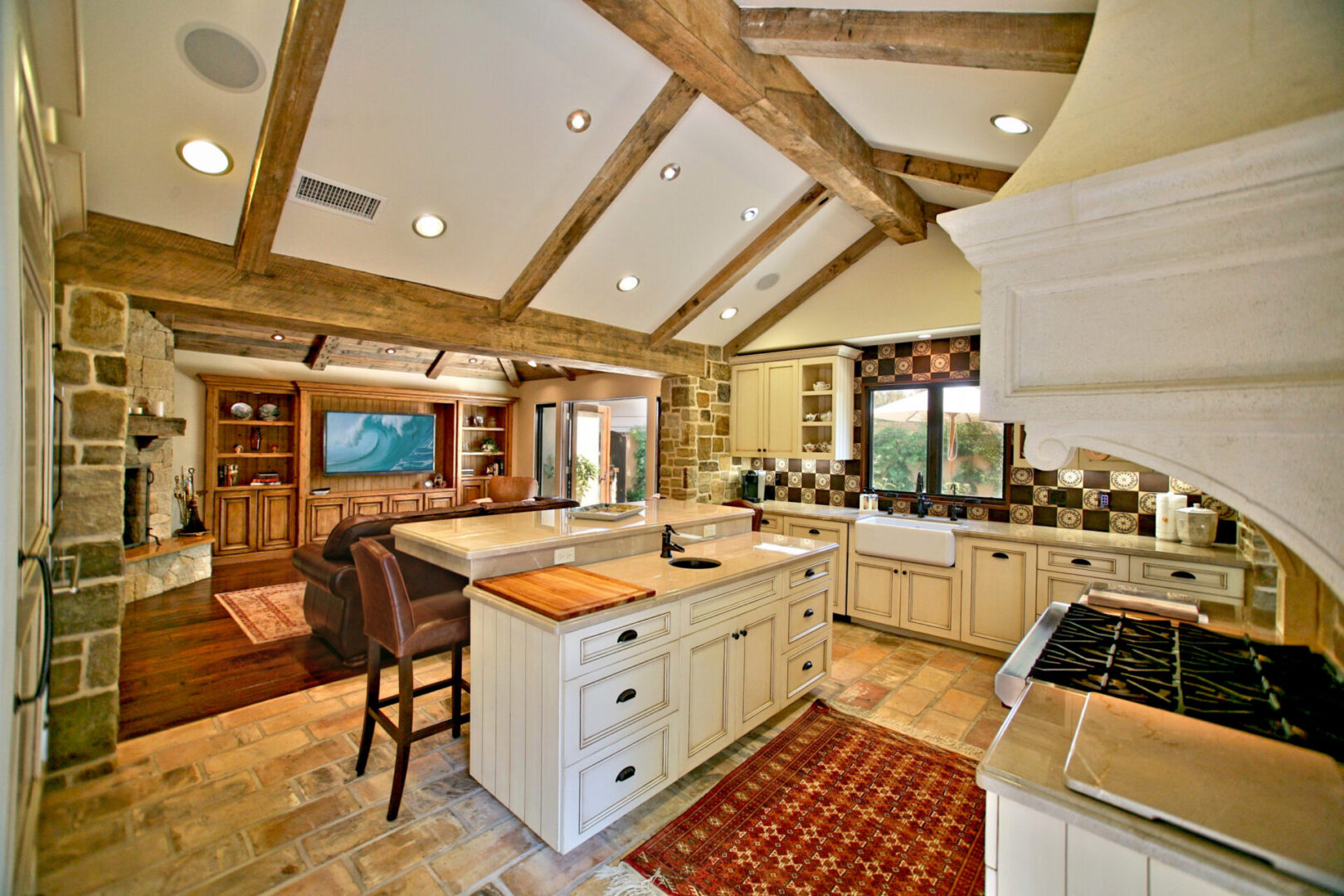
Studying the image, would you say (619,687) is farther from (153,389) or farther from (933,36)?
(153,389)

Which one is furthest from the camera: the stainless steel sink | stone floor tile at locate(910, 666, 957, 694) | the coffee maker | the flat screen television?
the flat screen television

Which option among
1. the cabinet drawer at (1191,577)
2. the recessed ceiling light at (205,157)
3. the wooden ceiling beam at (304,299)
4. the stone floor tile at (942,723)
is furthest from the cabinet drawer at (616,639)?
the cabinet drawer at (1191,577)

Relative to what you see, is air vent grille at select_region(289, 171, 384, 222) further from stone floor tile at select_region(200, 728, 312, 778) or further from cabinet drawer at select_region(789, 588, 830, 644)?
cabinet drawer at select_region(789, 588, 830, 644)

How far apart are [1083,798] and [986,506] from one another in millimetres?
3884

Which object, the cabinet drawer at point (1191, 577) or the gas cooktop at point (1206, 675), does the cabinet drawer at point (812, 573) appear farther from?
the cabinet drawer at point (1191, 577)

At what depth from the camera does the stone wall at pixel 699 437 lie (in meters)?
5.39

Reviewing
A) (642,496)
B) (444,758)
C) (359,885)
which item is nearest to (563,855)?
(359,885)

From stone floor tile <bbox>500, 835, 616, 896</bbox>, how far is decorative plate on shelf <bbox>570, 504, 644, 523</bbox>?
1.45 metres

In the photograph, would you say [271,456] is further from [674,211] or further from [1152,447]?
[1152,447]

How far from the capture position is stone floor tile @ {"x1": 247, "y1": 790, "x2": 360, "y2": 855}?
2.01 m

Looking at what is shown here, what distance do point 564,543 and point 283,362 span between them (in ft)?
20.3

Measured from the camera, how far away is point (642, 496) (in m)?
8.30

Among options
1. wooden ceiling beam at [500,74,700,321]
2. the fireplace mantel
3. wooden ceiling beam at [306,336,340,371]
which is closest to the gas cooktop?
the fireplace mantel

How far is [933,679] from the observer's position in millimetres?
3488
